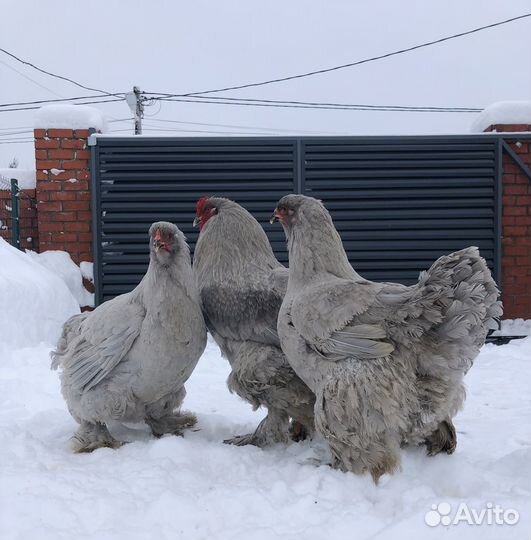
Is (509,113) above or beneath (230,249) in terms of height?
above

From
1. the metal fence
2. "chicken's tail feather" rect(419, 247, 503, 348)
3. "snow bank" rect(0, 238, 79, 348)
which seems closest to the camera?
"chicken's tail feather" rect(419, 247, 503, 348)

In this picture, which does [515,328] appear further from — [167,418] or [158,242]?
[158,242]

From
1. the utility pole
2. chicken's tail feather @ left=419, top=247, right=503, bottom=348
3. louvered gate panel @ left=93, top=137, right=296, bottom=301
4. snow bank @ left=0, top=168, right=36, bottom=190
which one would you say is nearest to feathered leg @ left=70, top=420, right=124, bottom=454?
chicken's tail feather @ left=419, top=247, right=503, bottom=348

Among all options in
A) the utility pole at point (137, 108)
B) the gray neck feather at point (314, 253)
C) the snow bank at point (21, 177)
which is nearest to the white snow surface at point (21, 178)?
the snow bank at point (21, 177)

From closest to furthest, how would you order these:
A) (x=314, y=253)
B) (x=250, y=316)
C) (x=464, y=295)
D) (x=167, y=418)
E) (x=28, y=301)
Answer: (x=464, y=295), (x=314, y=253), (x=250, y=316), (x=167, y=418), (x=28, y=301)

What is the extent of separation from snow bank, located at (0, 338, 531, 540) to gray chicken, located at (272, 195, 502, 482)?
201 mm

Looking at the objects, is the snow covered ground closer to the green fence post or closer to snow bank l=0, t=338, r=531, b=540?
snow bank l=0, t=338, r=531, b=540

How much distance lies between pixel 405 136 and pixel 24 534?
18.8 feet

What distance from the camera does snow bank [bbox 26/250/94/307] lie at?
20.7 ft

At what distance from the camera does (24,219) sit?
21.9 ft

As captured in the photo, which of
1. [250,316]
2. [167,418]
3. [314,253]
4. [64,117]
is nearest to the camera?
[314,253]

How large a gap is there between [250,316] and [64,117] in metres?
4.41

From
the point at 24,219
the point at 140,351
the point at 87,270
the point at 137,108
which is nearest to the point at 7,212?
the point at 24,219

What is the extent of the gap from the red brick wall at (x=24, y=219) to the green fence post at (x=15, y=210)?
12 cm
